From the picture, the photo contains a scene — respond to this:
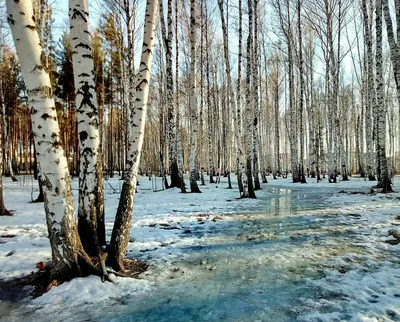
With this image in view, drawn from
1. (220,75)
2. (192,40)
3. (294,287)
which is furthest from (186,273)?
(220,75)

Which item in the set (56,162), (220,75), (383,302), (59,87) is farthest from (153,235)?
(220,75)

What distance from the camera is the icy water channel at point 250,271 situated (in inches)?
103

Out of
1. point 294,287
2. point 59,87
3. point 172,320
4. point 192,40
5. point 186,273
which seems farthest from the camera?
point 59,87

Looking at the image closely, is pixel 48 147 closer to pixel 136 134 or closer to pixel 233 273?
pixel 136 134

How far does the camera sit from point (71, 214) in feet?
10.9

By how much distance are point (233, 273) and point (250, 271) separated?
232 mm

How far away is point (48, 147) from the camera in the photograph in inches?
125

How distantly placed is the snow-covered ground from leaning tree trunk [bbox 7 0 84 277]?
1.26 feet

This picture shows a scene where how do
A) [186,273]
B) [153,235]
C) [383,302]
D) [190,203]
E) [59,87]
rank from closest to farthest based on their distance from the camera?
[383,302], [186,273], [153,235], [190,203], [59,87]

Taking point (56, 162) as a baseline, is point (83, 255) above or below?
below

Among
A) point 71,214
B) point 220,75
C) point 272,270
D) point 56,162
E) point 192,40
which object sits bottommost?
point 272,270

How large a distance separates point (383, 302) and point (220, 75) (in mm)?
25855

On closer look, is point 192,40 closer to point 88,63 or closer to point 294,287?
point 88,63

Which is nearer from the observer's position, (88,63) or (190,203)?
(88,63)
